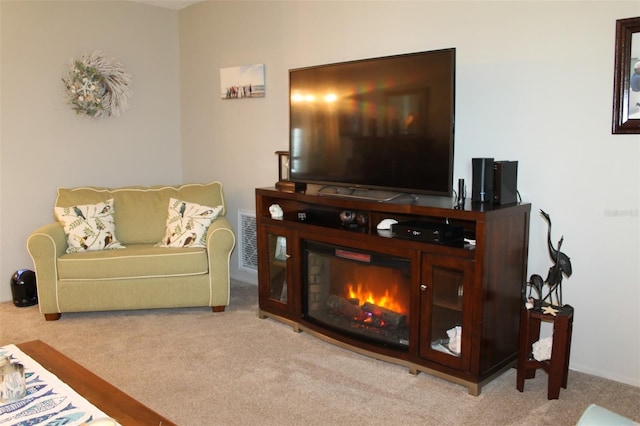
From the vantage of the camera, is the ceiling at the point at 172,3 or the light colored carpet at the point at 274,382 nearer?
the light colored carpet at the point at 274,382

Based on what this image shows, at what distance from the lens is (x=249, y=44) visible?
468 centimetres

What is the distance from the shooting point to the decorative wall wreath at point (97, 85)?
4.71 meters

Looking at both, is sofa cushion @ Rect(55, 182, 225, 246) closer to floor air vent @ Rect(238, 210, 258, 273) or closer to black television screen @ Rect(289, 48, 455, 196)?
floor air vent @ Rect(238, 210, 258, 273)

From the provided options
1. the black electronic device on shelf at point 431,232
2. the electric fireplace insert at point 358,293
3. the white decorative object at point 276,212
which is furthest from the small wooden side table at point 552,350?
the white decorative object at point 276,212

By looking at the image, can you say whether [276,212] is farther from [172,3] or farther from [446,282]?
[172,3]

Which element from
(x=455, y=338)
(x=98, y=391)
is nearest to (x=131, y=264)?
(x=98, y=391)

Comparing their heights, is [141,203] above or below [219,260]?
above

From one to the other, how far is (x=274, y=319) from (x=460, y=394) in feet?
4.90

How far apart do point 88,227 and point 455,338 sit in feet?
9.03

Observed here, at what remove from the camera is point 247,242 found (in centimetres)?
494

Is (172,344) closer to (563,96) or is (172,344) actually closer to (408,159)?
(408,159)

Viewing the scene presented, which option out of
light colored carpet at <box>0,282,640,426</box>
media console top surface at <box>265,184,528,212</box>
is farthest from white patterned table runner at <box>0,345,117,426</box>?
media console top surface at <box>265,184,528,212</box>

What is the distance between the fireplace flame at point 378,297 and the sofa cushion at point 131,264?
3.96ft

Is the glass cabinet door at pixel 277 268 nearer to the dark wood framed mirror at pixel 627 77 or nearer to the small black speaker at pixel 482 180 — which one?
the small black speaker at pixel 482 180
